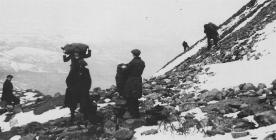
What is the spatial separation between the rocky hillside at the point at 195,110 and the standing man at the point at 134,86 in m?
0.35

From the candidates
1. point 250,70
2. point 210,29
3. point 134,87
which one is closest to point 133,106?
point 134,87

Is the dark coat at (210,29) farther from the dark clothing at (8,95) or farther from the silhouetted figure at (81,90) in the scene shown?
the silhouetted figure at (81,90)

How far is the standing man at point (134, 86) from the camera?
1297 centimetres

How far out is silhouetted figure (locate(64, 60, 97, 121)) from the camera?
13133 mm

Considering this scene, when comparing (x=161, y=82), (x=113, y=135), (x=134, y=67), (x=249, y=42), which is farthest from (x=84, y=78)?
(x=249, y=42)

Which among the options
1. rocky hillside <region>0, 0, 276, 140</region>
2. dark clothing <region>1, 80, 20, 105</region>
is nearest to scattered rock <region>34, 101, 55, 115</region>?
rocky hillside <region>0, 0, 276, 140</region>

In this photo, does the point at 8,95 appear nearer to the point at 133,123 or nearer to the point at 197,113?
the point at 133,123

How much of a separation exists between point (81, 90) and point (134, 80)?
165cm

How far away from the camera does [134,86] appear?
12984 millimetres

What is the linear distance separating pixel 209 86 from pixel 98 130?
240 inches

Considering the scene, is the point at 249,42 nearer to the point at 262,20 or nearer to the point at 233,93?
the point at 262,20

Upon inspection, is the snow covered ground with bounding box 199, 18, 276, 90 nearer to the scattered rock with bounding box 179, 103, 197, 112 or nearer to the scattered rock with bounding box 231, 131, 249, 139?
the scattered rock with bounding box 179, 103, 197, 112

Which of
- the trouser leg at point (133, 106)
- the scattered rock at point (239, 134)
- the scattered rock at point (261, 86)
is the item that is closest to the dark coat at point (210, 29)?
the scattered rock at point (261, 86)

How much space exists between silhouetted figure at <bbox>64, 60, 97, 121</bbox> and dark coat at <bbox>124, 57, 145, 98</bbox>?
48.1 inches
